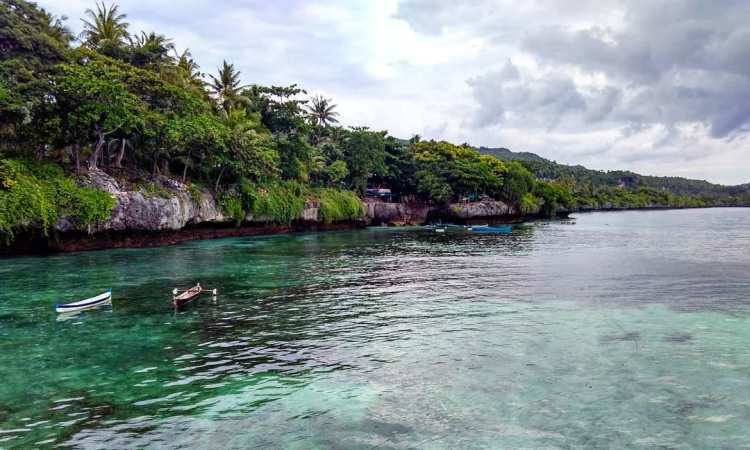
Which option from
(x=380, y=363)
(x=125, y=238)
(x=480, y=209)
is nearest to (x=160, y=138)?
(x=125, y=238)

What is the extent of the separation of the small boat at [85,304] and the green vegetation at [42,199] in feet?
54.9

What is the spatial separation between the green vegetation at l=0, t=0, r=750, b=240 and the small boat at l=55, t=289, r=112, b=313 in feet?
55.3

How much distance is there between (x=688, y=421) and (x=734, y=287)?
19499mm

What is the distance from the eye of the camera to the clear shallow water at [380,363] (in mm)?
9617

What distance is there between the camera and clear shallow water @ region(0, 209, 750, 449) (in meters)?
9.62

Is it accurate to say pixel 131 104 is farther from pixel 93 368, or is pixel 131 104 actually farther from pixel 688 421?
pixel 688 421

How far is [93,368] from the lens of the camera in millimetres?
12961

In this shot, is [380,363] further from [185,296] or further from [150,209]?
[150,209]

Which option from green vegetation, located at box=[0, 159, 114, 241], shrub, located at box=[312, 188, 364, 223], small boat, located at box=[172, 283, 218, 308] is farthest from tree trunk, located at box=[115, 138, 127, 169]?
shrub, located at box=[312, 188, 364, 223]

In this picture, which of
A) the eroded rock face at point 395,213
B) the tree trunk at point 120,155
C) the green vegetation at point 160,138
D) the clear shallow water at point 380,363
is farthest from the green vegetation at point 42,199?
the eroded rock face at point 395,213

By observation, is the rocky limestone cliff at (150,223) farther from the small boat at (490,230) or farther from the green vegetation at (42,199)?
the small boat at (490,230)

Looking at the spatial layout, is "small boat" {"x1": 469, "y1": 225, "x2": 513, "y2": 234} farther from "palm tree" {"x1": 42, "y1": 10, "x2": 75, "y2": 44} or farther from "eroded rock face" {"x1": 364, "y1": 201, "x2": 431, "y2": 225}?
"palm tree" {"x1": 42, "y1": 10, "x2": 75, "y2": 44}

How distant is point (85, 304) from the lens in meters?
19.5

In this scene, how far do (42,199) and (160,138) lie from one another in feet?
38.5
